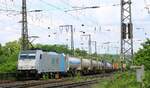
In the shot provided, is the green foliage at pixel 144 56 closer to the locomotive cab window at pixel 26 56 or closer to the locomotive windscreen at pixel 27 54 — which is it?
the locomotive windscreen at pixel 27 54

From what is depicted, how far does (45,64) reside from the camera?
163ft

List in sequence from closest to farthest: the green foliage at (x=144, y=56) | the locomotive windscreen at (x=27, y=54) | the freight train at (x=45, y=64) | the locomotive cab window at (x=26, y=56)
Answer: the green foliage at (x=144, y=56)
the locomotive windscreen at (x=27, y=54)
the locomotive cab window at (x=26, y=56)
the freight train at (x=45, y=64)

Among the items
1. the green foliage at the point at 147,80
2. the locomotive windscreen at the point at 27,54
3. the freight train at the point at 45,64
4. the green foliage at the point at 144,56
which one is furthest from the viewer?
the freight train at the point at 45,64

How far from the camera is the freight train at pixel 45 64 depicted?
47.6m

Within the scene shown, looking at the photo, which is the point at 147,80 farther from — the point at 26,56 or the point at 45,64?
the point at 45,64

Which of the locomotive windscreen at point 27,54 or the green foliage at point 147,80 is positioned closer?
the green foliage at point 147,80

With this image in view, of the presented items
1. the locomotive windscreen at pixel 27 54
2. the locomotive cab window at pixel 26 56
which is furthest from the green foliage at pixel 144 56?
the locomotive cab window at pixel 26 56

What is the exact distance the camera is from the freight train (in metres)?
47.6

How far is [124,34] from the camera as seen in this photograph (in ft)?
105

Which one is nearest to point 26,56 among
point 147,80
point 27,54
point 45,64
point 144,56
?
point 27,54

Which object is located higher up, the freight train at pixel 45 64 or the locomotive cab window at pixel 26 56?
the locomotive cab window at pixel 26 56

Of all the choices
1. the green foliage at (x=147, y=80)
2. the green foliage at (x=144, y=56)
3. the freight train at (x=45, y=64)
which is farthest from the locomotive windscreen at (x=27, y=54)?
the green foliage at (x=147, y=80)

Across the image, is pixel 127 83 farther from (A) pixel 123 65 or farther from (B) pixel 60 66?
(B) pixel 60 66

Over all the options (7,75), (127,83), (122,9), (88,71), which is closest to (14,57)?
(7,75)
